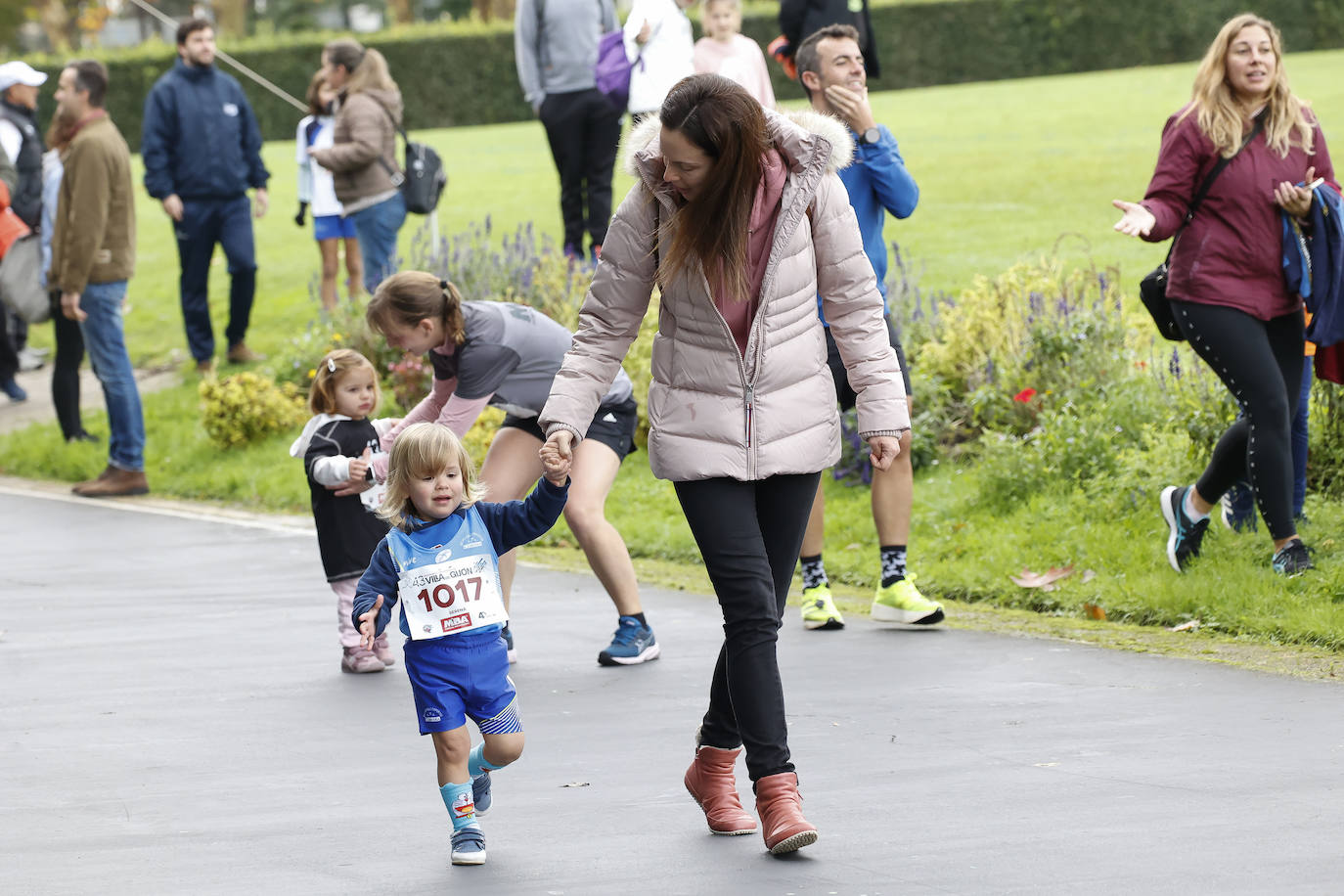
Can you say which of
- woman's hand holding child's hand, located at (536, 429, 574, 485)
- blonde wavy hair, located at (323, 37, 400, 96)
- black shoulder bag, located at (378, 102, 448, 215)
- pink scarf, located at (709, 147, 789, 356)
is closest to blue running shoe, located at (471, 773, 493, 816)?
woman's hand holding child's hand, located at (536, 429, 574, 485)

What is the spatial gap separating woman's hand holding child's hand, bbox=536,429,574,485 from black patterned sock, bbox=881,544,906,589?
290 centimetres

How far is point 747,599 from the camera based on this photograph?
15.2ft

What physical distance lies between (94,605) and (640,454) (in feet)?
12.5

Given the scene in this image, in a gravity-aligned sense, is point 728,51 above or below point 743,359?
above

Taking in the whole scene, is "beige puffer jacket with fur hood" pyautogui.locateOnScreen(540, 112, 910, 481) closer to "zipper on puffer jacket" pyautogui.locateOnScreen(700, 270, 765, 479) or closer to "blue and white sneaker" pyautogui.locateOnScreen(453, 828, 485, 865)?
"zipper on puffer jacket" pyautogui.locateOnScreen(700, 270, 765, 479)

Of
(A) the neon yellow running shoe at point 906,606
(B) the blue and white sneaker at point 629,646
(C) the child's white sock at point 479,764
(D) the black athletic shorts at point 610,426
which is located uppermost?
(D) the black athletic shorts at point 610,426

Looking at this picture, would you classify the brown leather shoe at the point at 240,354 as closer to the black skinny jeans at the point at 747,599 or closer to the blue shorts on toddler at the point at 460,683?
the blue shorts on toddler at the point at 460,683

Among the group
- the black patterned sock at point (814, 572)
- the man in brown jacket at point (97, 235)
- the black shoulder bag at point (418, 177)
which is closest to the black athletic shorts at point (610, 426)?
the black patterned sock at point (814, 572)

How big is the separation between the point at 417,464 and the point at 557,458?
0.38 m

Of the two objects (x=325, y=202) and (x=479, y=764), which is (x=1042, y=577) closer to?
(x=479, y=764)

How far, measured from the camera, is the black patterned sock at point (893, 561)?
7301 mm

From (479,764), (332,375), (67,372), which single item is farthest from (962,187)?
(479,764)

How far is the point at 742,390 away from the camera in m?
4.67

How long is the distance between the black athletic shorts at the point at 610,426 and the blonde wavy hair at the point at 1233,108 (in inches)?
97.4
